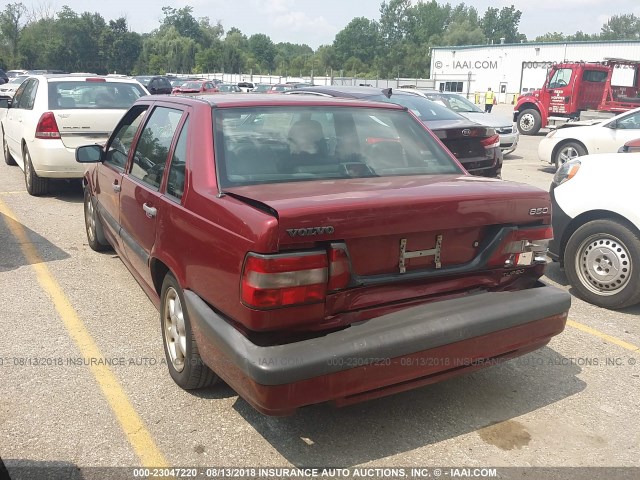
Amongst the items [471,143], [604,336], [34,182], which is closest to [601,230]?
[604,336]

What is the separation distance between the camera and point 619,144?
37.7 feet

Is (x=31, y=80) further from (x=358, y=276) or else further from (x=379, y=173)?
(x=358, y=276)

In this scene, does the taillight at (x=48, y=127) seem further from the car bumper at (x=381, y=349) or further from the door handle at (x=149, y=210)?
the car bumper at (x=381, y=349)

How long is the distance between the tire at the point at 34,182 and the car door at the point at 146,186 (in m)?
4.74

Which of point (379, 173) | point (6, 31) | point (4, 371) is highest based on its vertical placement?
point (6, 31)

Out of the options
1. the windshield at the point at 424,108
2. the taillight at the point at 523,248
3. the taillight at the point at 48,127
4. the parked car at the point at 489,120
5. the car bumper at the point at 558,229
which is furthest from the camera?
the parked car at the point at 489,120

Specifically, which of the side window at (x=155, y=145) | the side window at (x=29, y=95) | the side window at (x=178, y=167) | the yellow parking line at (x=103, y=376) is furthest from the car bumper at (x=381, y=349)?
the side window at (x=29, y=95)

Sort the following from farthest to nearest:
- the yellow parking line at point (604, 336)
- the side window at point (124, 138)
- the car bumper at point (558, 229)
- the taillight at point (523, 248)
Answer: the car bumper at point (558, 229)
the side window at point (124, 138)
the yellow parking line at point (604, 336)
the taillight at point (523, 248)

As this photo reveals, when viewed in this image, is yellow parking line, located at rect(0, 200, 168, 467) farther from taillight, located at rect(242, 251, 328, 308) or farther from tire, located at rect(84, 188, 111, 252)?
taillight, located at rect(242, 251, 328, 308)

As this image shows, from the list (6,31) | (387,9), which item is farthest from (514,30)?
(6,31)

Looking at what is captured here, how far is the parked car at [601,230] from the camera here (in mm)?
4723

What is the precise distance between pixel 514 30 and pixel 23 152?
140706 mm

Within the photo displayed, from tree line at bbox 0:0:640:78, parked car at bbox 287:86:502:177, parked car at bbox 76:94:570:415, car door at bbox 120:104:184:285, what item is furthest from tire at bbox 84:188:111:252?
tree line at bbox 0:0:640:78

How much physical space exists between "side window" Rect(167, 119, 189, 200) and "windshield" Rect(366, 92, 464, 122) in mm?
5726
